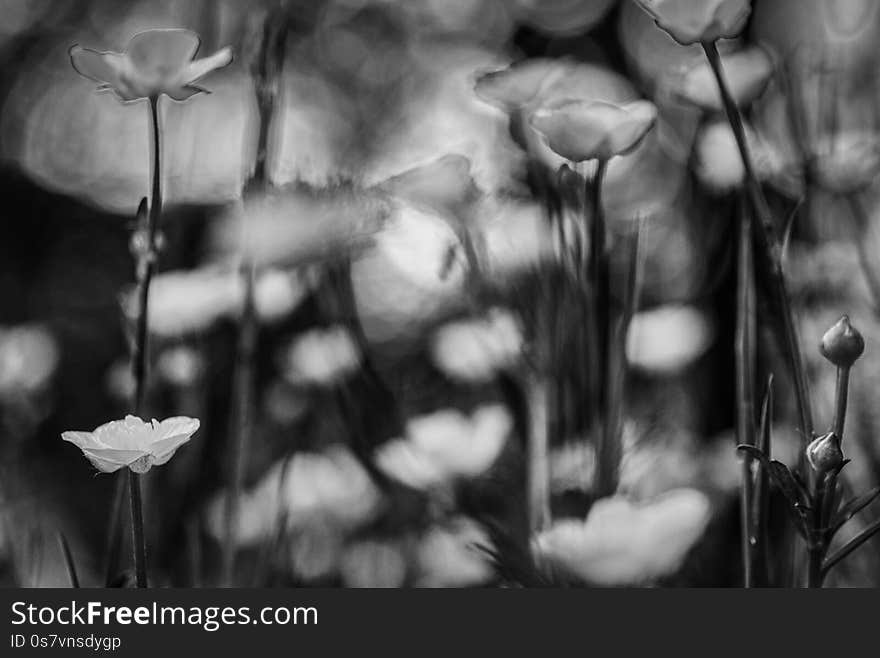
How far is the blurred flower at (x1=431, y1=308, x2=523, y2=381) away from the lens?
0.62m

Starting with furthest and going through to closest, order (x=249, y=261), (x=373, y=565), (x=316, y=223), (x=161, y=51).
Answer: (x=373, y=565), (x=316, y=223), (x=249, y=261), (x=161, y=51)

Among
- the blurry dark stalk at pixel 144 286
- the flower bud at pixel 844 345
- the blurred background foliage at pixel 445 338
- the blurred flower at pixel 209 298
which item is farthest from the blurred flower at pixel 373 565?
the flower bud at pixel 844 345

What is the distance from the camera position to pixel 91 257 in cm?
267

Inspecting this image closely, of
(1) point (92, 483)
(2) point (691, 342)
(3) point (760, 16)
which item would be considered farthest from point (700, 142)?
(1) point (92, 483)

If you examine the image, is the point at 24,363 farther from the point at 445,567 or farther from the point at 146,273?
the point at 146,273

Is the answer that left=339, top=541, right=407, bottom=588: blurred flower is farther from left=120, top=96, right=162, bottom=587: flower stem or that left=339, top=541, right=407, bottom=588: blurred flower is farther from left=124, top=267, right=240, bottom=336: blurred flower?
left=120, top=96, right=162, bottom=587: flower stem

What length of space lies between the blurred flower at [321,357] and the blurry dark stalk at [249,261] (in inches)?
2.3

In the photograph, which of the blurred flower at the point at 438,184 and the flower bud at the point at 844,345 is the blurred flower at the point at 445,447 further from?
the flower bud at the point at 844,345

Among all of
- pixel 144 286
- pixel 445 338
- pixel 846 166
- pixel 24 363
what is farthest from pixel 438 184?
pixel 24 363

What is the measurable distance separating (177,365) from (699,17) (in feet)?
1.92

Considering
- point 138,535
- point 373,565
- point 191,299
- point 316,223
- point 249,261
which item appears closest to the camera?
point 138,535

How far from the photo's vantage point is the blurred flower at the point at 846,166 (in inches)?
26.3

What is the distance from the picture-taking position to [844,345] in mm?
347

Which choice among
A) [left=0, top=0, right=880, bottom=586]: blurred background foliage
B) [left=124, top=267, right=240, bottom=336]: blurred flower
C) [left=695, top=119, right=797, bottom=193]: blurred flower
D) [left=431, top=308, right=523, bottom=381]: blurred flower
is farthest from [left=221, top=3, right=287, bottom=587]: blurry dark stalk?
[left=695, top=119, right=797, bottom=193]: blurred flower
